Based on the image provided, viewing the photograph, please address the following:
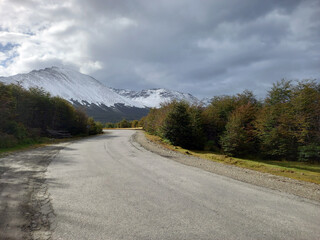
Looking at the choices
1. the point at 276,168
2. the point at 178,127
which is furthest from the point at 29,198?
the point at 178,127

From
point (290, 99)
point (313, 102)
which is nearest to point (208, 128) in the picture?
point (290, 99)

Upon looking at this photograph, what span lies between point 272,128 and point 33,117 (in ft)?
89.0

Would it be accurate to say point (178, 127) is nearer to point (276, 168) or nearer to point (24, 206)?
point (276, 168)

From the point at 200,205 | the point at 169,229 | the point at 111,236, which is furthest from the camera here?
the point at 200,205

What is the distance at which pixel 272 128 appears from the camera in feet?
58.9

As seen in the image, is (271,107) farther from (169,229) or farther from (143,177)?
(169,229)

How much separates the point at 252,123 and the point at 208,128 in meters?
5.36

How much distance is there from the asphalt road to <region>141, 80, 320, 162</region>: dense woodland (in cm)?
1311

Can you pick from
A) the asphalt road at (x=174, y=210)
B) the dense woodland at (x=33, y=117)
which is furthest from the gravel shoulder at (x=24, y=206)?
the dense woodland at (x=33, y=117)

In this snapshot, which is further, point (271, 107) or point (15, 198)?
point (271, 107)

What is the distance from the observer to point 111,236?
9.47 feet

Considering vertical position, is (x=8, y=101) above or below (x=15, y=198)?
above

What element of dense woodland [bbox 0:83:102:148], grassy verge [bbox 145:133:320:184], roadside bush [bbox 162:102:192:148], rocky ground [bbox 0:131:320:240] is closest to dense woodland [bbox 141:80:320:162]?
roadside bush [bbox 162:102:192:148]

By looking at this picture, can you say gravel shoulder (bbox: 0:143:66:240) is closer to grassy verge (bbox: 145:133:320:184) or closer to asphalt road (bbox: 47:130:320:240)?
asphalt road (bbox: 47:130:320:240)
